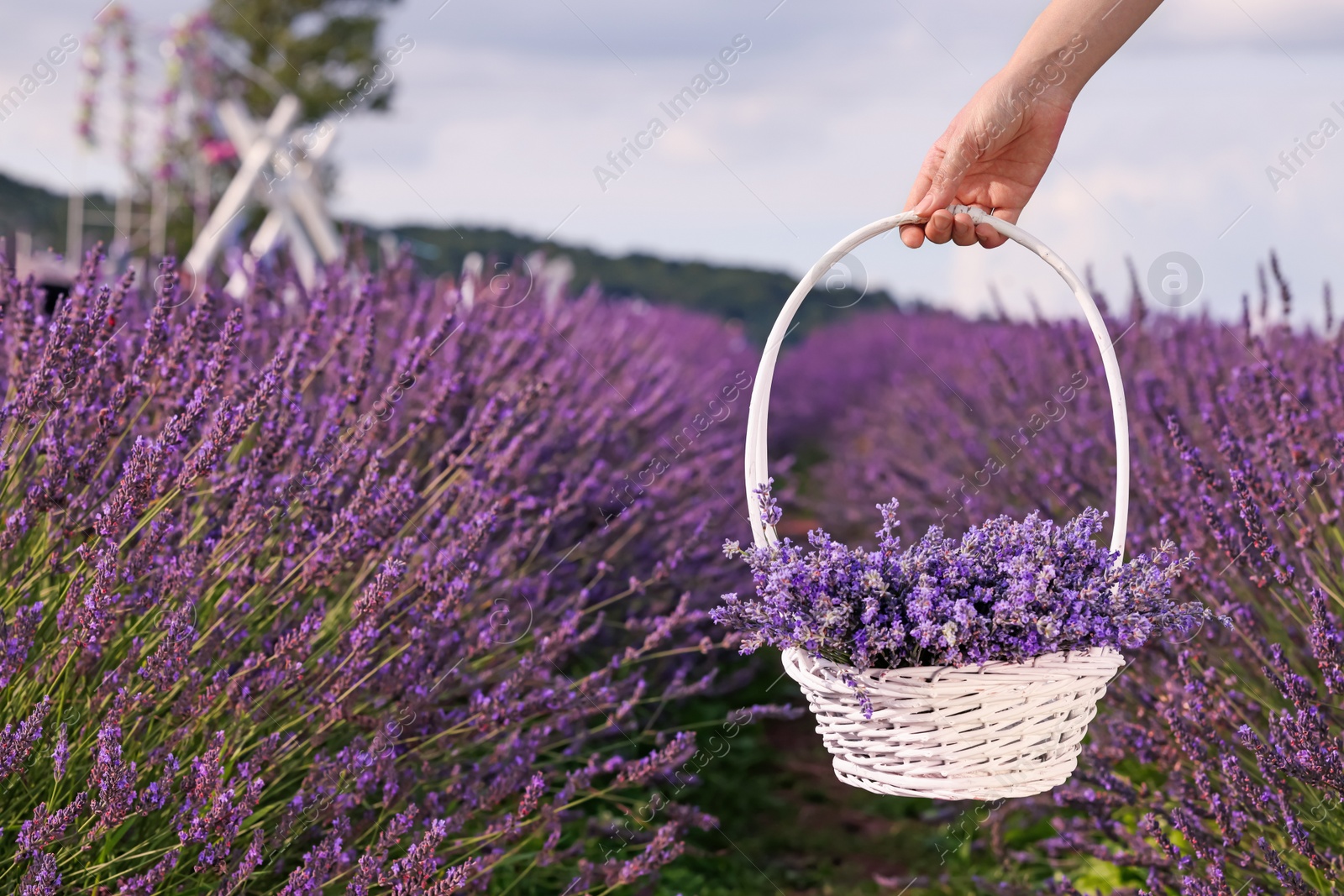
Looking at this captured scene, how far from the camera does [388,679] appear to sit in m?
1.83

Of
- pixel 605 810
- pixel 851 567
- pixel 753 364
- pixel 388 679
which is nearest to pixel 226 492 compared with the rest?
pixel 388 679

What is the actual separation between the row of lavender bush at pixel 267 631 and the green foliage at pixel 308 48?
17.9m

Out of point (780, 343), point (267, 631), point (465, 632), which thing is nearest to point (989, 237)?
point (780, 343)

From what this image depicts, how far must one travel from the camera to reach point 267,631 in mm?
1948

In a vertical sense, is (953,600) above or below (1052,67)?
below

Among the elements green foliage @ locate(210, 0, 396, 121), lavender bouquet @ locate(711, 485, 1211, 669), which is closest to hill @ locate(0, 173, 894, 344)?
green foliage @ locate(210, 0, 396, 121)

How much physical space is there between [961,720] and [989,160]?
980 mm

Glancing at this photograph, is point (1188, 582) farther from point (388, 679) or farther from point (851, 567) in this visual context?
point (388, 679)

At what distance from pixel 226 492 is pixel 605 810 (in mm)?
1243

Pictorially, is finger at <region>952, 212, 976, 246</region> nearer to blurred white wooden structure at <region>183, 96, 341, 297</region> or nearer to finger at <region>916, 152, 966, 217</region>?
finger at <region>916, 152, 966, 217</region>

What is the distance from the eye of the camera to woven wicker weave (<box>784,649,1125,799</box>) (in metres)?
1.43

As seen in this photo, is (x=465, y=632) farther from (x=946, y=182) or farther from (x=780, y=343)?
(x=946, y=182)

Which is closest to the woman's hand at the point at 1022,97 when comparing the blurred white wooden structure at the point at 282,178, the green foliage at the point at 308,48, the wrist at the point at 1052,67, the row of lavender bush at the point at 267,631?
the wrist at the point at 1052,67

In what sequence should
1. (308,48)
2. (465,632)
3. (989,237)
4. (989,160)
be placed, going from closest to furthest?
(989,237)
(989,160)
(465,632)
(308,48)
